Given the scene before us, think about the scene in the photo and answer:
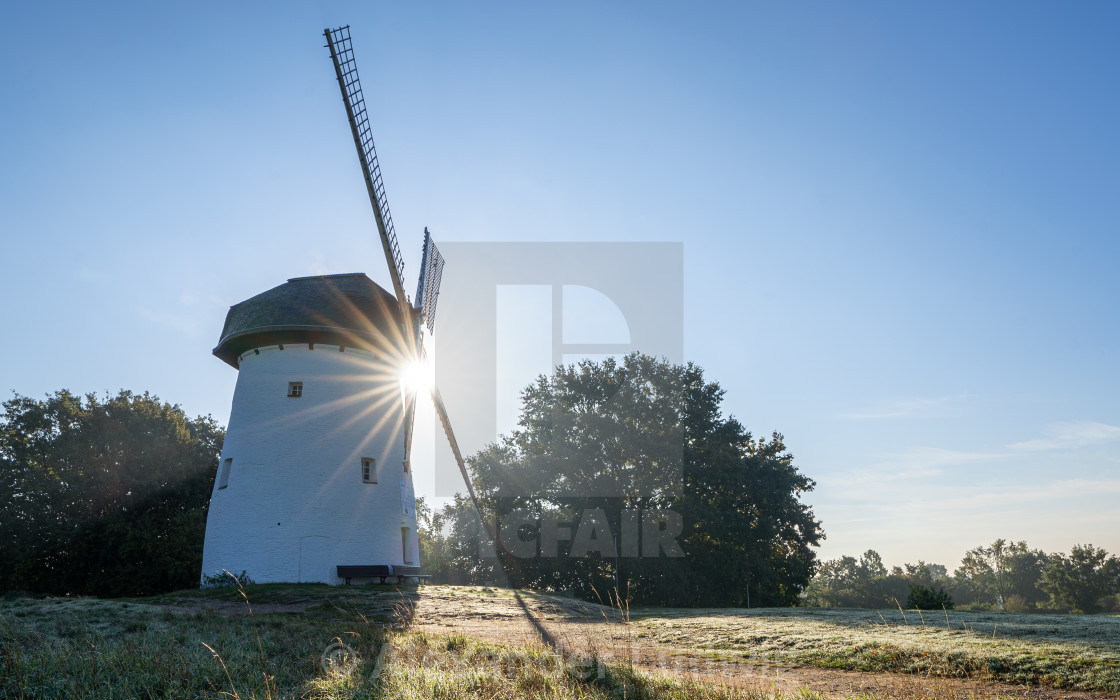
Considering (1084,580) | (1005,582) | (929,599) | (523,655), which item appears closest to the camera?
(523,655)

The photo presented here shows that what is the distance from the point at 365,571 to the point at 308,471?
12.9 ft

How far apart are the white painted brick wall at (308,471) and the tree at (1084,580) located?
8427 centimetres

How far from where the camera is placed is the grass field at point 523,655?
22.7 ft

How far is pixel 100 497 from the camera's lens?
30250 mm

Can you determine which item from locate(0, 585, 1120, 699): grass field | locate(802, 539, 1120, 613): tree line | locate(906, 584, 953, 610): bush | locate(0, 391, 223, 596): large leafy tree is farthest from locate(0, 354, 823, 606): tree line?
→ locate(802, 539, 1120, 613): tree line

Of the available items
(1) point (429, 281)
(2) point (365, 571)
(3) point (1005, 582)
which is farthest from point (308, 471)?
(3) point (1005, 582)

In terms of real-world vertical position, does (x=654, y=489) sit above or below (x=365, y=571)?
above

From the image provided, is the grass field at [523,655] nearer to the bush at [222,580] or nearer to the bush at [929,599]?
the bush at [929,599]

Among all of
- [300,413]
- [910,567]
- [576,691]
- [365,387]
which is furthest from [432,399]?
[910,567]

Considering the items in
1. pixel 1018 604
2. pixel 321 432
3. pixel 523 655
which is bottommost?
pixel 1018 604

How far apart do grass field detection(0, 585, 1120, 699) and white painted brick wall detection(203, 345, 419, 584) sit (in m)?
5.62

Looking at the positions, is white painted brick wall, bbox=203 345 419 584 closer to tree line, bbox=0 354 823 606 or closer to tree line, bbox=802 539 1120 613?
tree line, bbox=0 354 823 606

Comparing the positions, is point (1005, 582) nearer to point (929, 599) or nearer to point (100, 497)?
point (929, 599)

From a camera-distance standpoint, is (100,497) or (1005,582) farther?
(1005,582)
